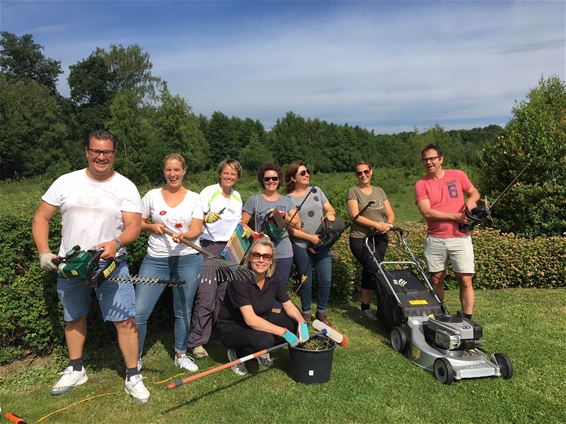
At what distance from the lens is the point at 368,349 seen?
13.9 ft

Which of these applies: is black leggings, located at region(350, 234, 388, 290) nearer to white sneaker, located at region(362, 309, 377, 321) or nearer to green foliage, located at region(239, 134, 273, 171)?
white sneaker, located at region(362, 309, 377, 321)

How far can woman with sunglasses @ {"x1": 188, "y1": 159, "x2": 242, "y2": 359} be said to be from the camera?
3951 millimetres

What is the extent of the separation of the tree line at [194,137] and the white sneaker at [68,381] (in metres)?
7.71

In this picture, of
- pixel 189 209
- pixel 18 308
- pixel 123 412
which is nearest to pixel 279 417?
pixel 123 412

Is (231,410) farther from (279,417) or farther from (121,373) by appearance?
(121,373)

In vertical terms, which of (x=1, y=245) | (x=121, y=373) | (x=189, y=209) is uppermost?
(x=189, y=209)

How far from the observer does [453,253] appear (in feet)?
14.1

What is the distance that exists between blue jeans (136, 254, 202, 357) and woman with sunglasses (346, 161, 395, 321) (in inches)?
Answer: 72.5

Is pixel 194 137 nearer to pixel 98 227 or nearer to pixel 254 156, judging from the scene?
pixel 254 156

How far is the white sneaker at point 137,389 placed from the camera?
127 inches

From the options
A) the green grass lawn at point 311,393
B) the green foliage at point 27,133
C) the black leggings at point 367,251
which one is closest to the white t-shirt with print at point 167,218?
the green grass lawn at point 311,393

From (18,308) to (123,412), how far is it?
4.48 ft

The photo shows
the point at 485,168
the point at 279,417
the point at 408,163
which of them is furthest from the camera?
the point at 408,163

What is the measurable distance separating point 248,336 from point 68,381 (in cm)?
143
